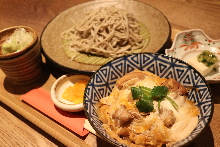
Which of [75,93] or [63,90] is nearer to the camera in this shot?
[75,93]

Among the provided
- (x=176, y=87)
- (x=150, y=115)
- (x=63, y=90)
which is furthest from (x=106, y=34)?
(x=150, y=115)

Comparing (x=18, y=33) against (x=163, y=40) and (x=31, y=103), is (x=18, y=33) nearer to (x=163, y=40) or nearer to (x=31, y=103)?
(x=31, y=103)

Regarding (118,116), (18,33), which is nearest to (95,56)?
(18,33)

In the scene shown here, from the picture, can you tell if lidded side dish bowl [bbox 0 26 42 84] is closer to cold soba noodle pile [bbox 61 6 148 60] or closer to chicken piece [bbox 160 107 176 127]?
cold soba noodle pile [bbox 61 6 148 60]

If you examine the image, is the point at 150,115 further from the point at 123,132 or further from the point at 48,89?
the point at 48,89

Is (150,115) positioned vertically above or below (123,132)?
above

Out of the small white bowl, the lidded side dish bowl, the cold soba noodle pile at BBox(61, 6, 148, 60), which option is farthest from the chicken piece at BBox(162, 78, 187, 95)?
the lidded side dish bowl

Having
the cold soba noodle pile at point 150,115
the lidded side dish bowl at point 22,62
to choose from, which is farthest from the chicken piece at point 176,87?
the lidded side dish bowl at point 22,62
